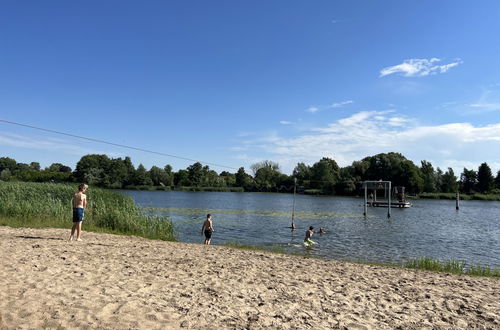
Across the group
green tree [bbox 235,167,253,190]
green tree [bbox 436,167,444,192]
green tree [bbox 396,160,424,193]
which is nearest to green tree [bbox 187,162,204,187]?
green tree [bbox 235,167,253,190]

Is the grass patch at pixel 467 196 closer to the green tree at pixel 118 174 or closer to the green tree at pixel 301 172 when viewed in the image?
the green tree at pixel 301 172

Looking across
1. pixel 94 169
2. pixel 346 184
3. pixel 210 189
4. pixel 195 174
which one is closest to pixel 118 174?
pixel 94 169

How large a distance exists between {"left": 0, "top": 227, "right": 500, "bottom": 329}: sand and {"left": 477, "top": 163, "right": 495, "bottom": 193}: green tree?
4830 inches

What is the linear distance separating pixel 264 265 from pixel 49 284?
5.79m

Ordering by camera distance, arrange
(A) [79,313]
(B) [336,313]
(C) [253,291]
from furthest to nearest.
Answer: (C) [253,291] < (B) [336,313] < (A) [79,313]

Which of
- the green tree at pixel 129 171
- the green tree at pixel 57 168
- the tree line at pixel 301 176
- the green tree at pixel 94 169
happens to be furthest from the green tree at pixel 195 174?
the green tree at pixel 57 168

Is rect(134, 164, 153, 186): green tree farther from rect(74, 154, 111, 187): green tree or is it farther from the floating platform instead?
the floating platform

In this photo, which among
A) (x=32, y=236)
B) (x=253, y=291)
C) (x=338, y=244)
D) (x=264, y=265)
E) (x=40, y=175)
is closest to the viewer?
(x=253, y=291)

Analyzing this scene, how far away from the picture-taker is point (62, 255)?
10.0m

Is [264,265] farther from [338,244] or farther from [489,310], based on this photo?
[338,244]

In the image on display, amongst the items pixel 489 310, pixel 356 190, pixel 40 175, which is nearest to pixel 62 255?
pixel 489 310

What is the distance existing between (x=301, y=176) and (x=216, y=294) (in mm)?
126718

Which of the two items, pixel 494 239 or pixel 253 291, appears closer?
pixel 253 291

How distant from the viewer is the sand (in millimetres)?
5910
